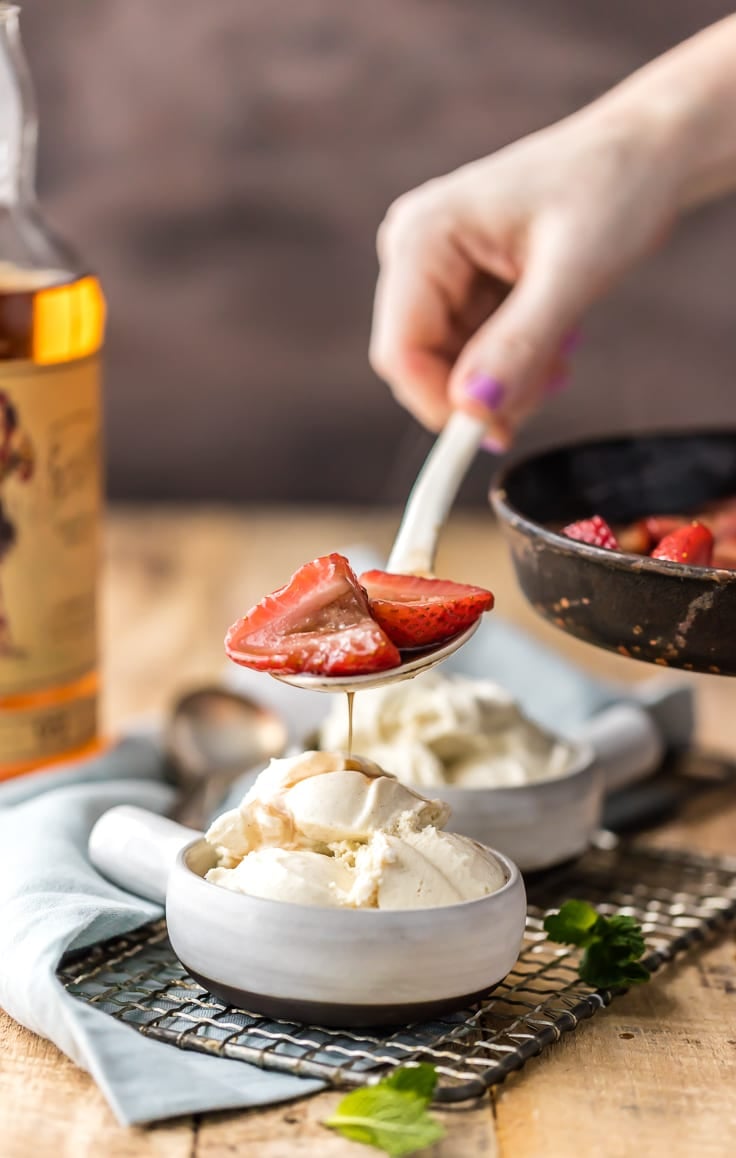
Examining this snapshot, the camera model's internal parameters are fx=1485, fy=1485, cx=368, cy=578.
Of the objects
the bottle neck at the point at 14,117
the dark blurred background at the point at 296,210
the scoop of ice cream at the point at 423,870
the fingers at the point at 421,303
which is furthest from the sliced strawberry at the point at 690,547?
the dark blurred background at the point at 296,210

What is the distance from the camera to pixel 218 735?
1.53 metres

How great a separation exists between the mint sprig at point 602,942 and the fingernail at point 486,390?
49 cm

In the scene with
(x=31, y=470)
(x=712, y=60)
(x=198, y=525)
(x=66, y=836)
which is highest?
(x=712, y=60)

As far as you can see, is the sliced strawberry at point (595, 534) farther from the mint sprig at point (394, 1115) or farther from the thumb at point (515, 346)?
the mint sprig at point (394, 1115)

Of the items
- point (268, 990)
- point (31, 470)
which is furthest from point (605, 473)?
point (268, 990)

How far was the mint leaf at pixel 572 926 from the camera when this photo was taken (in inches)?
40.8

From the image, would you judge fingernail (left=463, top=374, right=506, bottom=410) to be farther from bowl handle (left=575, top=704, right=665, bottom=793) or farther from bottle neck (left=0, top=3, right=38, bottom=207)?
bottle neck (left=0, top=3, right=38, bottom=207)

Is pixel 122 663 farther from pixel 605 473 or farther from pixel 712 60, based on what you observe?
pixel 712 60

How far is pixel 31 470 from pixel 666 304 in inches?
67.9

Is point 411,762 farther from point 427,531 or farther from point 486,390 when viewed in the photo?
point 486,390

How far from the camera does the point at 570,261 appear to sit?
4.45 ft

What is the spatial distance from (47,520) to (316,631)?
56 cm

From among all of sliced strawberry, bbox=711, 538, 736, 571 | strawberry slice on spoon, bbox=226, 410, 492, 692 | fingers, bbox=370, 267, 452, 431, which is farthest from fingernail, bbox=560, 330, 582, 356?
strawberry slice on spoon, bbox=226, 410, 492, 692

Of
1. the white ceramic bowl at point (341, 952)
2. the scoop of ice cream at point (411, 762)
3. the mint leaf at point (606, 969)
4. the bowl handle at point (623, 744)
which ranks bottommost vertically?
the bowl handle at point (623, 744)
